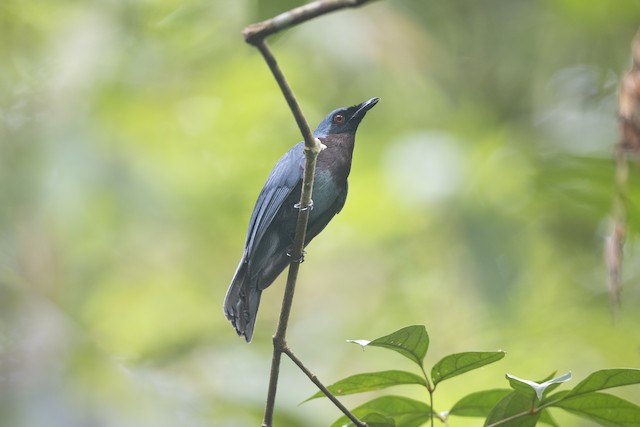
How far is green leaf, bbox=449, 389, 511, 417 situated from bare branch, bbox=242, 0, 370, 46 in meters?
1.14

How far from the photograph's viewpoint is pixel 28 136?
7.32m

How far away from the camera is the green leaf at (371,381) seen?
7.06 ft

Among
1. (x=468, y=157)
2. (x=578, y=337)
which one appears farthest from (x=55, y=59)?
(x=578, y=337)

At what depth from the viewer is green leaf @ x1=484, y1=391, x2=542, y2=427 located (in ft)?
6.77

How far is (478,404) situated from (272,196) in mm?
1237

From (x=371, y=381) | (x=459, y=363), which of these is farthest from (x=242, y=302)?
(x=459, y=363)

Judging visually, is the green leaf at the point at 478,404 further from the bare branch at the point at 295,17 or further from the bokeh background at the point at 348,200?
the bokeh background at the point at 348,200

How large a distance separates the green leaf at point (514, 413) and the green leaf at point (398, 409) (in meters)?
0.19

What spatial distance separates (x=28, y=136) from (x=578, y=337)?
484cm

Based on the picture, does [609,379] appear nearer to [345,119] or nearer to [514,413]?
[514,413]

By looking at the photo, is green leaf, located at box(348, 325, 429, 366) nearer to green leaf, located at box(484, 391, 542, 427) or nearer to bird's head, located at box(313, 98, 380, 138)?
green leaf, located at box(484, 391, 542, 427)

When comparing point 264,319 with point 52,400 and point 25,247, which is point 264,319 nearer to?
point 25,247

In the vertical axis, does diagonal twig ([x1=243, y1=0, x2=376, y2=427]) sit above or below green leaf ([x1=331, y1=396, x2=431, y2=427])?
above

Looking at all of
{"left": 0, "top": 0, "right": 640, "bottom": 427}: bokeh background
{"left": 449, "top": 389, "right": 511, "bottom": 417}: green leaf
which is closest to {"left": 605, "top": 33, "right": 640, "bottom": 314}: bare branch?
{"left": 449, "top": 389, "right": 511, "bottom": 417}: green leaf
